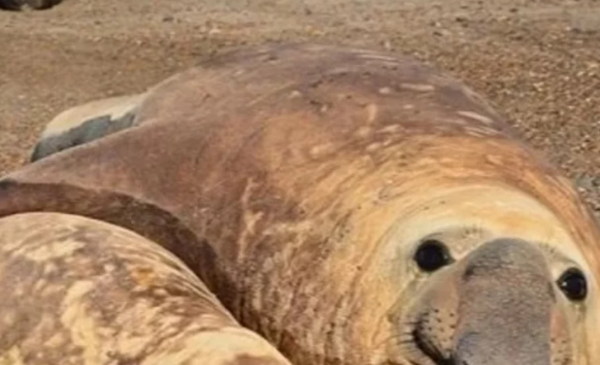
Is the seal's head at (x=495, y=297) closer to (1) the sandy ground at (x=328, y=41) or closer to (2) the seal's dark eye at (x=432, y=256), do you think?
(2) the seal's dark eye at (x=432, y=256)

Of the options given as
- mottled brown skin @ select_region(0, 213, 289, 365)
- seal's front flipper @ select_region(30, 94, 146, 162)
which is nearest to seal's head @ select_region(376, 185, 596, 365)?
mottled brown skin @ select_region(0, 213, 289, 365)

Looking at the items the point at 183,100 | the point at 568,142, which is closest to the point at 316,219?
the point at 183,100

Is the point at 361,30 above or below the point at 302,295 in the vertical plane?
below

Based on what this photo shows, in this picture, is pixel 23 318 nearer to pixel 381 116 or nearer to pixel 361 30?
pixel 381 116

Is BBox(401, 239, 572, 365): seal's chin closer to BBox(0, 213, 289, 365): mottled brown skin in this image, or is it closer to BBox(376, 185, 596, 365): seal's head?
BBox(376, 185, 596, 365): seal's head

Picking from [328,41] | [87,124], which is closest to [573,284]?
[87,124]

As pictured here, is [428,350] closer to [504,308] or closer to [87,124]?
[504,308]

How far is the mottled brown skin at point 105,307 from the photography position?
10.7 ft

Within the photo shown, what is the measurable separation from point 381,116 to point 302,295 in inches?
30.4

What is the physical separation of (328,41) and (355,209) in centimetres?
751

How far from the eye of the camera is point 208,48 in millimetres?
11289

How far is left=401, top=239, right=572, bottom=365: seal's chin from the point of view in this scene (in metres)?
3.09

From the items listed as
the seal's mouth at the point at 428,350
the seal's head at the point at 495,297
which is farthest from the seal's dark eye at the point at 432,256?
the seal's mouth at the point at 428,350

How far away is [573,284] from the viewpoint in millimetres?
3381
